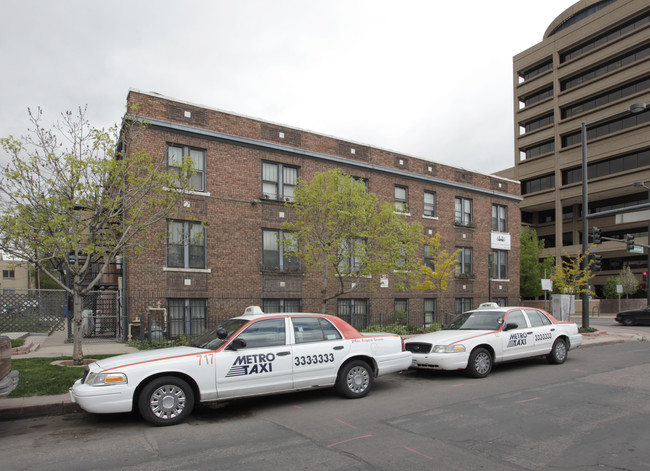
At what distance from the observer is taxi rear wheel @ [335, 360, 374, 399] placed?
324 inches

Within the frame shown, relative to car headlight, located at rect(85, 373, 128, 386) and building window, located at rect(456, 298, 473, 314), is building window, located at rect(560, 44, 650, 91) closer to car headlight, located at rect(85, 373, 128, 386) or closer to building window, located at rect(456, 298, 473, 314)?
building window, located at rect(456, 298, 473, 314)

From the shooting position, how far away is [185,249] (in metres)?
18.2

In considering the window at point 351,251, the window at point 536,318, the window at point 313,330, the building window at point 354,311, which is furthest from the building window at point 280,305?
the window at point 313,330

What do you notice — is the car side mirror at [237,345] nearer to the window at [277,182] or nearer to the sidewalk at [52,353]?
the sidewalk at [52,353]

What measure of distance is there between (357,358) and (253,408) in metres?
1.95

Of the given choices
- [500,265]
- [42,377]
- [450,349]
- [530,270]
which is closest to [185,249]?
[42,377]

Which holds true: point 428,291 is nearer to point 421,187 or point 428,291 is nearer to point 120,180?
point 421,187

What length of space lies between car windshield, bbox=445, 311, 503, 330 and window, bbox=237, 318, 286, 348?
537 cm

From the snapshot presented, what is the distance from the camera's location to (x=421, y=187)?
1012 inches

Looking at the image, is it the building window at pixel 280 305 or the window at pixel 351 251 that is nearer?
the window at pixel 351 251

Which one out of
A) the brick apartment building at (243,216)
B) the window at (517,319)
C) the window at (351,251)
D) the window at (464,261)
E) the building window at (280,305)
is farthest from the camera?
the window at (464,261)

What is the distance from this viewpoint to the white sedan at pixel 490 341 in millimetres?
10117

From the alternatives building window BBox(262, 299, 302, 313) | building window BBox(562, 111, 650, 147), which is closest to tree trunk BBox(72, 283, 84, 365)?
building window BBox(262, 299, 302, 313)

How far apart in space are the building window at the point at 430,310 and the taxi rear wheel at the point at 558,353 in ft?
43.2
